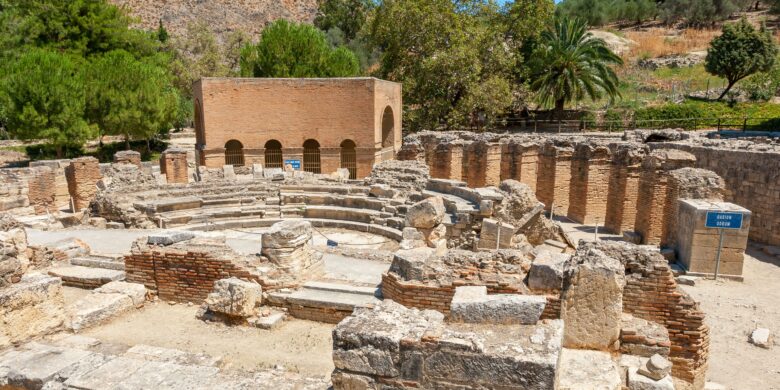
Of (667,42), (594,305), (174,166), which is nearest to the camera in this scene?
(594,305)

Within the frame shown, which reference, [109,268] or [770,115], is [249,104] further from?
[770,115]

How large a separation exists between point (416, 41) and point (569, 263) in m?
25.9

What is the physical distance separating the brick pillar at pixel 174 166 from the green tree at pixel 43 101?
343 inches

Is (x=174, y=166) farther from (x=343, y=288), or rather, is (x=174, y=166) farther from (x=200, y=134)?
(x=343, y=288)

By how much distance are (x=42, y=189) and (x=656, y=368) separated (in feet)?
63.0

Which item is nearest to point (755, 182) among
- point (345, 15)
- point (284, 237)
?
point (284, 237)

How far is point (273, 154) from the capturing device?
2555cm

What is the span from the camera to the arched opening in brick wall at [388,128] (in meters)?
27.5

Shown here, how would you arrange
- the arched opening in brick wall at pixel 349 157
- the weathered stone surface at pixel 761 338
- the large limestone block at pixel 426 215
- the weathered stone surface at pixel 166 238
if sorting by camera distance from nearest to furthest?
the weathered stone surface at pixel 761 338, the weathered stone surface at pixel 166 238, the large limestone block at pixel 426 215, the arched opening in brick wall at pixel 349 157

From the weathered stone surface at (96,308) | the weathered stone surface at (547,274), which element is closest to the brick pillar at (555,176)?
the weathered stone surface at (547,274)

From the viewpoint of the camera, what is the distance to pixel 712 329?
27.5ft

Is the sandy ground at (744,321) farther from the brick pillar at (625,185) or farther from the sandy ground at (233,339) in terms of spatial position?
the sandy ground at (233,339)

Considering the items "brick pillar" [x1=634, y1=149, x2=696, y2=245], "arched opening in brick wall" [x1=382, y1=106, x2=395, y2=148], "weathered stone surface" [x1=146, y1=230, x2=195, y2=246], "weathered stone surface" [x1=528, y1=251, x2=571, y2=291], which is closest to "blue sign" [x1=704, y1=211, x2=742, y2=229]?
"brick pillar" [x1=634, y1=149, x2=696, y2=245]

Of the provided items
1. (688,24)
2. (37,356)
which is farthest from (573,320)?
(688,24)
